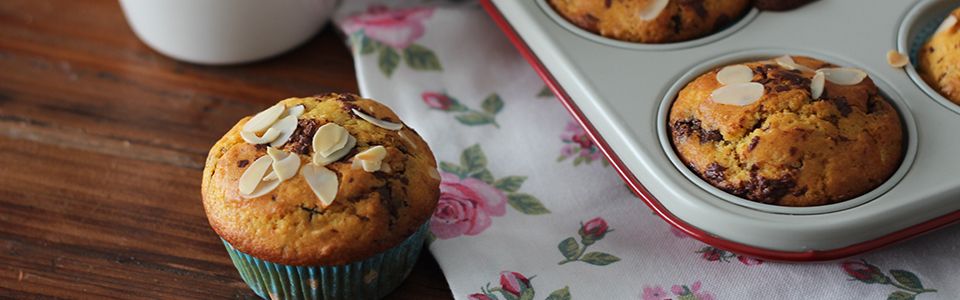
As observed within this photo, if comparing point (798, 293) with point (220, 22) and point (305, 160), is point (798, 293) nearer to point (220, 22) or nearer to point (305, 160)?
point (305, 160)

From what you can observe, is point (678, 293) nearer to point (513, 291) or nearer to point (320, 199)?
point (513, 291)

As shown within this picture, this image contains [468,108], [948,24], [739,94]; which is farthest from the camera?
[468,108]

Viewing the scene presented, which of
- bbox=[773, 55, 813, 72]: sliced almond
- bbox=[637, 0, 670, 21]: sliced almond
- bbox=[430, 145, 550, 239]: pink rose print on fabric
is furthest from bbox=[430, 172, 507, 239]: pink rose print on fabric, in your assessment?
bbox=[773, 55, 813, 72]: sliced almond

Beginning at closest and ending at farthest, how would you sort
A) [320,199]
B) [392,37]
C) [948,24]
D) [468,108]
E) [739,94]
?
[320,199] < [739,94] < [948,24] < [468,108] < [392,37]

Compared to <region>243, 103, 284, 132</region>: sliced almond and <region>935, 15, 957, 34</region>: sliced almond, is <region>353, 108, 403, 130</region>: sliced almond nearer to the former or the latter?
<region>243, 103, 284, 132</region>: sliced almond

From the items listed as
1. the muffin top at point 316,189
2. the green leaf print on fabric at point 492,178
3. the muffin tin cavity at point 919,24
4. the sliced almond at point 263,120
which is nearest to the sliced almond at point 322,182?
the muffin top at point 316,189

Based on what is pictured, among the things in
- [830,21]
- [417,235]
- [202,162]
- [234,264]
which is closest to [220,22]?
[202,162]

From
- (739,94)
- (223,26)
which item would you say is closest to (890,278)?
(739,94)
